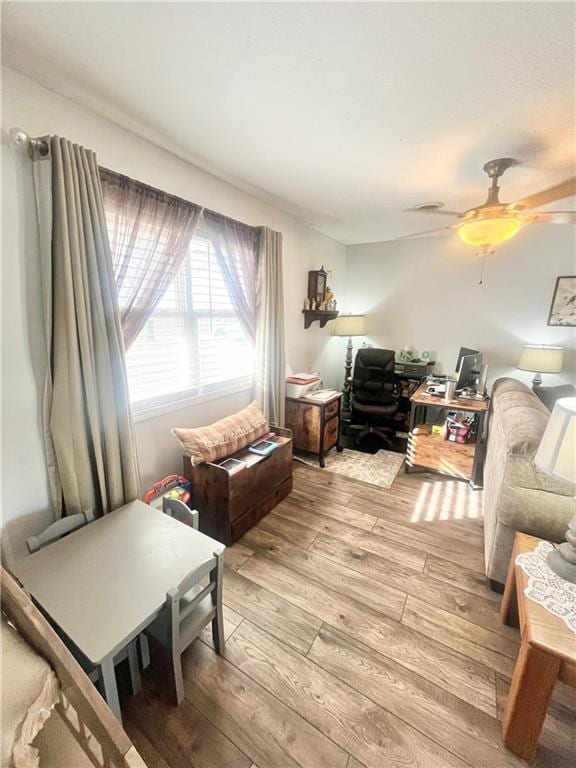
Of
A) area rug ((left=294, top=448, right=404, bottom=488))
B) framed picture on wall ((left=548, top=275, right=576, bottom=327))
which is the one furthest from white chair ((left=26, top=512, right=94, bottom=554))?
framed picture on wall ((left=548, top=275, right=576, bottom=327))

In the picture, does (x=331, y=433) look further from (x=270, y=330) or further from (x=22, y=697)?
(x=22, y=697)

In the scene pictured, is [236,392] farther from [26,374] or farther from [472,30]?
[472,30]

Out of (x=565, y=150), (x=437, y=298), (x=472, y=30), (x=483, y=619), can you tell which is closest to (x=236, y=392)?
(x=483, y=619)

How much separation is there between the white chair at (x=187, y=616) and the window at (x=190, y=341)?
110cm

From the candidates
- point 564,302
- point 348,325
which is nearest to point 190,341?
point 348,325

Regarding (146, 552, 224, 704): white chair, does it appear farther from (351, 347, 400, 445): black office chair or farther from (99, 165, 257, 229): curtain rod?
(351, 347, 400, 445): black office chair

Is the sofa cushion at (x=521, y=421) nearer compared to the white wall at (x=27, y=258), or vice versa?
the white wall at (x=27, y=258)

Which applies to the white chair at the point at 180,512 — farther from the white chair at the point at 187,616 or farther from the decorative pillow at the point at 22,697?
the decorative pillow at the point at 22,697

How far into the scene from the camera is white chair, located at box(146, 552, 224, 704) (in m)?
1.08

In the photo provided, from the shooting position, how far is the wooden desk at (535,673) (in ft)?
3.12

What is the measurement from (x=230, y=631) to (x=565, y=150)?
316 centimetres

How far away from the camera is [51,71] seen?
1.24 meters

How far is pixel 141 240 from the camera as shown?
1.71 m

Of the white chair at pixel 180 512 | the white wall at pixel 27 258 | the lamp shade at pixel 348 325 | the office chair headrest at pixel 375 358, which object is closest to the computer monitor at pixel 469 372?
the office chair headrest at pixel 375 358
